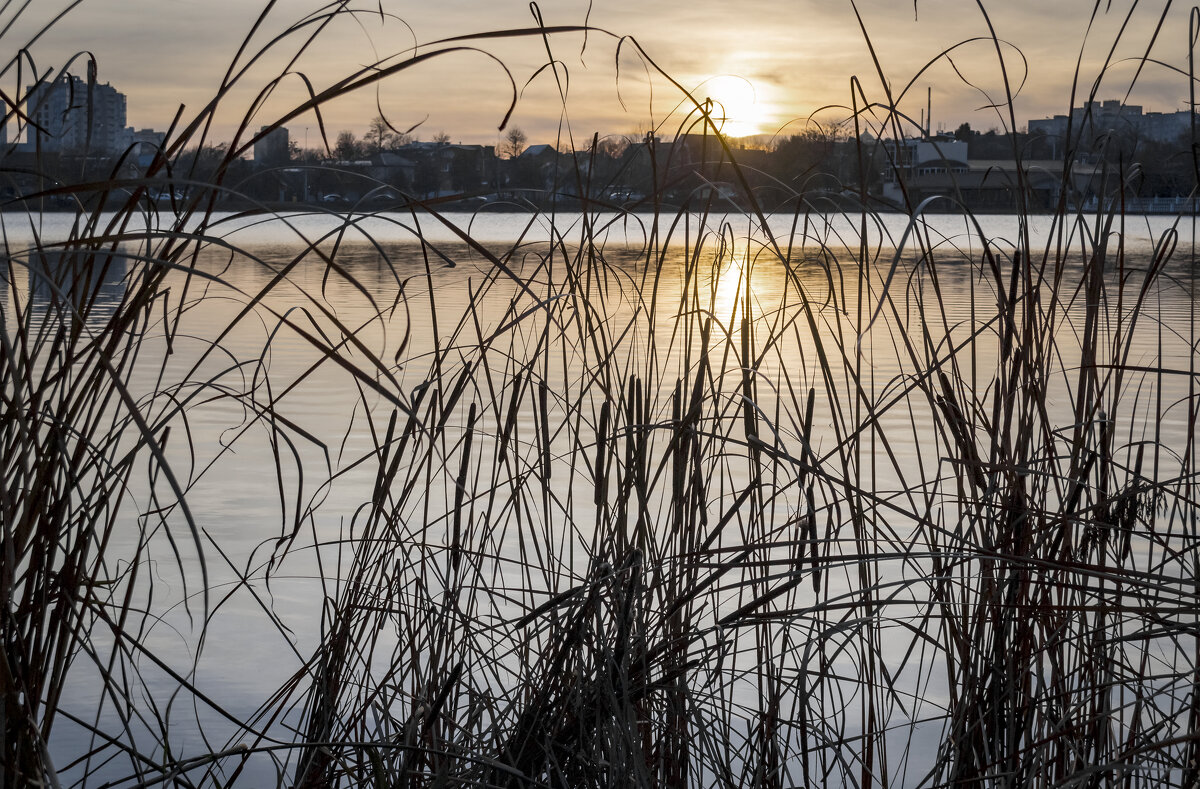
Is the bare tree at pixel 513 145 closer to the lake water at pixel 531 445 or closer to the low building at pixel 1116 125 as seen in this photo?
the lake water at pixel 531 445

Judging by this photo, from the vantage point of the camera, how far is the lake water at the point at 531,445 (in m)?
1.21

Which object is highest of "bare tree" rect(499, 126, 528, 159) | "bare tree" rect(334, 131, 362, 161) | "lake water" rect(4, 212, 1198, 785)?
"bare tree" rect(499, 126, 528, 159)

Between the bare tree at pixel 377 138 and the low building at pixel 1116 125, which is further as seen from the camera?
the low building at pixel 1116 125

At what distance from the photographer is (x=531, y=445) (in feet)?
4.69

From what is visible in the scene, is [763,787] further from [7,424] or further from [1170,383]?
[1170,383]

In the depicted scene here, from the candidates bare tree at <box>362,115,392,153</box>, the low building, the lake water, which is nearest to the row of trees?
bare tree at <box>362,115,392,153</box>

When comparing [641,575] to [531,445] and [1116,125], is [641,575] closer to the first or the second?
[531,445]

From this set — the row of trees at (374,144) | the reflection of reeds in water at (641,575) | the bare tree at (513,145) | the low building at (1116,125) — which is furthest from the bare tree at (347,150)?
the low building at (1116,125)

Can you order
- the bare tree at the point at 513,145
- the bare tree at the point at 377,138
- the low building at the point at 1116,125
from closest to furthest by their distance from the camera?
1. the bare tree at the point at 377,138
2. the low building at the point at 1116,125
3. the bare tree at the point at 513,145

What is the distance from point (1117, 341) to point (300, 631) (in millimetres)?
1723

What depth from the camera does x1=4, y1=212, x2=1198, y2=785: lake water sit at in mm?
1205

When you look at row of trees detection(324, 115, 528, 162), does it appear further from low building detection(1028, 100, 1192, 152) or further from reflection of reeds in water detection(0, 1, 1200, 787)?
low building detection(1028, 100, 1192, 152)

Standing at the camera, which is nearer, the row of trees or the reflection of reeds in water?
the reflection of reeds in water

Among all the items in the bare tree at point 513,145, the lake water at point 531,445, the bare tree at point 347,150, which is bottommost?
the lake water at point 531,445
